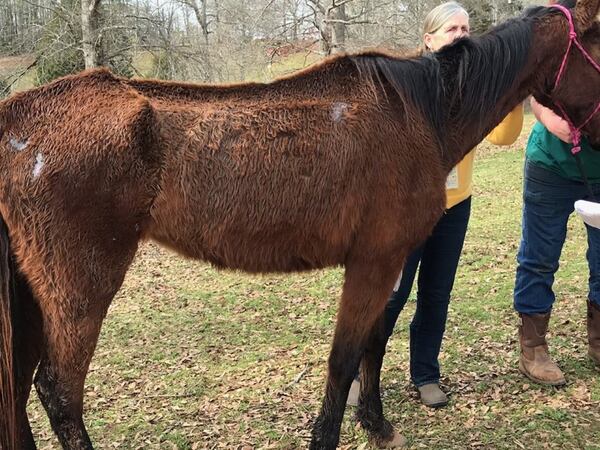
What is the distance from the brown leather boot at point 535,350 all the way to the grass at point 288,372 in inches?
3.4

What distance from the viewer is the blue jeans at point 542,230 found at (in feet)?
12.1

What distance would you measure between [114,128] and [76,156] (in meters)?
0.20

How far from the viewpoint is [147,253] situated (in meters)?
8.45

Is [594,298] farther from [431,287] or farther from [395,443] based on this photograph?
[395,443]

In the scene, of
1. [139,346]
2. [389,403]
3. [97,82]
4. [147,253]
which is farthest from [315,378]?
[147,253]

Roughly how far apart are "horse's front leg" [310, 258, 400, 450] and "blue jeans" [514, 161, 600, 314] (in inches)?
59.8

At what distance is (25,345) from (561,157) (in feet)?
11.1

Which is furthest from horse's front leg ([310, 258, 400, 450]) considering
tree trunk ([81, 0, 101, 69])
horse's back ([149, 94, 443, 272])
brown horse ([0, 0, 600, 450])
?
tree trunk ([81, 0, 101, 69])

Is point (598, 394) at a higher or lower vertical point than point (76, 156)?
lower

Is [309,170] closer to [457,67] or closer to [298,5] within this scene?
[457,67]

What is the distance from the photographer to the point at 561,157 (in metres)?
3.55

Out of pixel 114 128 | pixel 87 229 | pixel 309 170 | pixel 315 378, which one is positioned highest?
pixel 114 128

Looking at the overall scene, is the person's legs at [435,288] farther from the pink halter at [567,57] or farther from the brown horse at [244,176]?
the pink halter at [567,57]

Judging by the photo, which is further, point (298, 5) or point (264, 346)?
point (298, 5)
